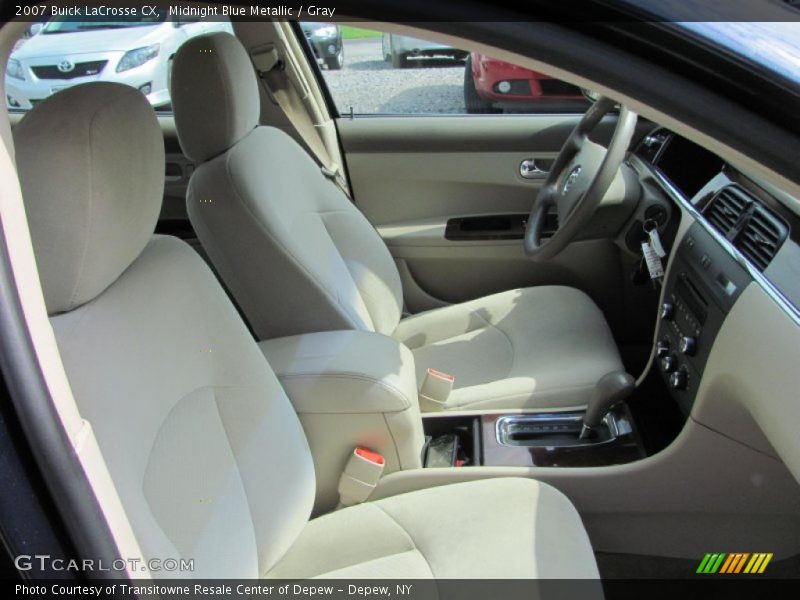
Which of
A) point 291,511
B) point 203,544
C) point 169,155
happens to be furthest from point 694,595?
point 169,155

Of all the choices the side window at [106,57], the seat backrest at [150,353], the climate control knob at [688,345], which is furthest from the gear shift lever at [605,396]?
the side window at [106,57]

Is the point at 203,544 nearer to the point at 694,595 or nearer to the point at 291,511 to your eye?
the point at 291,511

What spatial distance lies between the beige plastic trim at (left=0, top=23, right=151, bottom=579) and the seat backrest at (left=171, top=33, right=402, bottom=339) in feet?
2.43

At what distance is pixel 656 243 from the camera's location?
1.80 metres

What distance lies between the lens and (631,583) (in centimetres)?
157

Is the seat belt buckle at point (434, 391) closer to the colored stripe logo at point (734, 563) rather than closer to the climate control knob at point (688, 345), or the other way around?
the climate control knob at point (688, 345)

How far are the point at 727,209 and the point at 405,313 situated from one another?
103cm

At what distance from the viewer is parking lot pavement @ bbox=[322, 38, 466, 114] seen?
7.55 ft

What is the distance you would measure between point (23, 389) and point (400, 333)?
139 centimetres

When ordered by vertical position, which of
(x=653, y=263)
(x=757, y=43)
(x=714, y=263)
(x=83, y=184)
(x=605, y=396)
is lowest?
(x=605, y=396)

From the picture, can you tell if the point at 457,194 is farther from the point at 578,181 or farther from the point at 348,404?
the point at 348,404

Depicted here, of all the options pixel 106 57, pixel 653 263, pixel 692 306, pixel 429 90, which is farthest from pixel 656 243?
pixel 106 57

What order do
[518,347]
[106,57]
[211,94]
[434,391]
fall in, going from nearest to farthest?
[211,94], [434,391], [518,347], [106,57]

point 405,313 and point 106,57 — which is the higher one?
point 106,57
